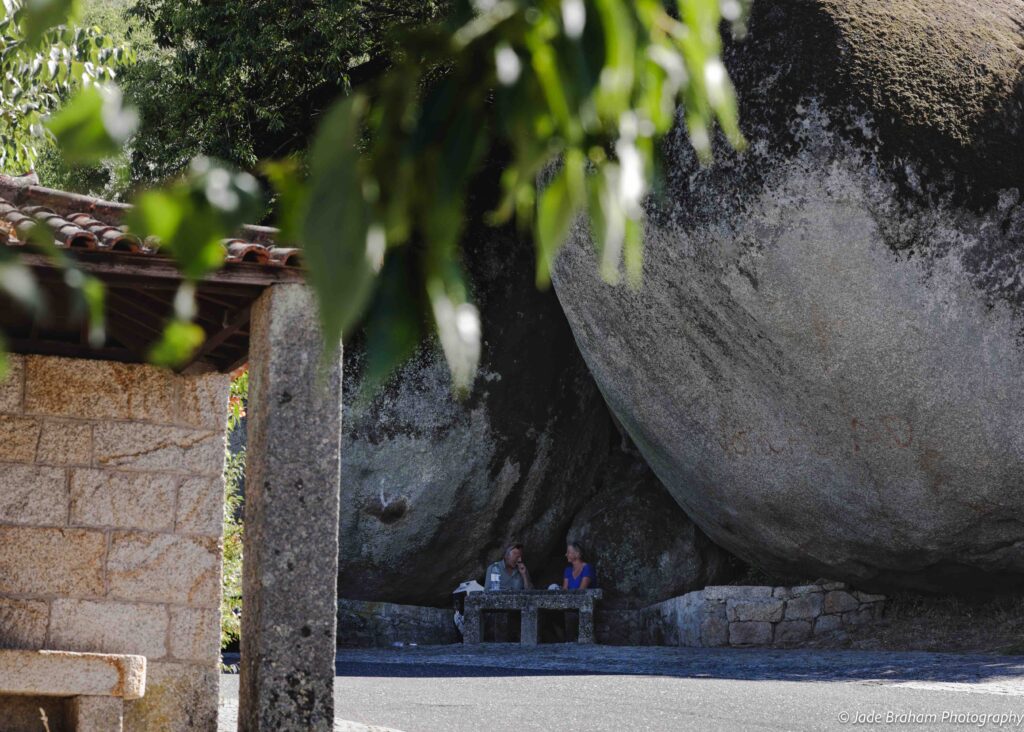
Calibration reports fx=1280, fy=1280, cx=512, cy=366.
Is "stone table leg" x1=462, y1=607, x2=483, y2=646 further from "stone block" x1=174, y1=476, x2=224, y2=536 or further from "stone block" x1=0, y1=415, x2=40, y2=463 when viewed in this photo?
"stone block" x1=0, y1=415, x2=40, y2=463

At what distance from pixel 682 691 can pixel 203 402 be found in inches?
165

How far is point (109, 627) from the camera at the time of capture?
5.69 metres

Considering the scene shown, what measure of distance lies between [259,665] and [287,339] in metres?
1.32

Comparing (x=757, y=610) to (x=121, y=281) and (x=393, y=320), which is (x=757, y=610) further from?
(x=393, y=320)

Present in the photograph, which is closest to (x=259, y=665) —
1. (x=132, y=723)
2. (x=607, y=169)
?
(x=132, y=723)

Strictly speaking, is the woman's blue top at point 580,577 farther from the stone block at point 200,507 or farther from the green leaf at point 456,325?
the green leaf at point 456,325

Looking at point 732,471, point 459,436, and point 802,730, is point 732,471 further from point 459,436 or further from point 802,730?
point 802,730

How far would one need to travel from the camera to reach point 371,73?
51.1 ft

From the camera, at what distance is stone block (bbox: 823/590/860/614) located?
12656 millimetres

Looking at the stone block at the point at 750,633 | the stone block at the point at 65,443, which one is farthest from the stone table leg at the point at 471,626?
the stone block at the point at 65,443

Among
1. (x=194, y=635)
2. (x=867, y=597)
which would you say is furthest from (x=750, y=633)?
(x=194, y=635)

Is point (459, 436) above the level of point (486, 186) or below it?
below

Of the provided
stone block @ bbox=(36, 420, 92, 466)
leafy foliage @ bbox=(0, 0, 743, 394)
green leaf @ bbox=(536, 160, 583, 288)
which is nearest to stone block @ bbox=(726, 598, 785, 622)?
stone block @ bbox=(36, 420, 92, 466)

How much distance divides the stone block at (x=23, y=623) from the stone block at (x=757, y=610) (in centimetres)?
822
